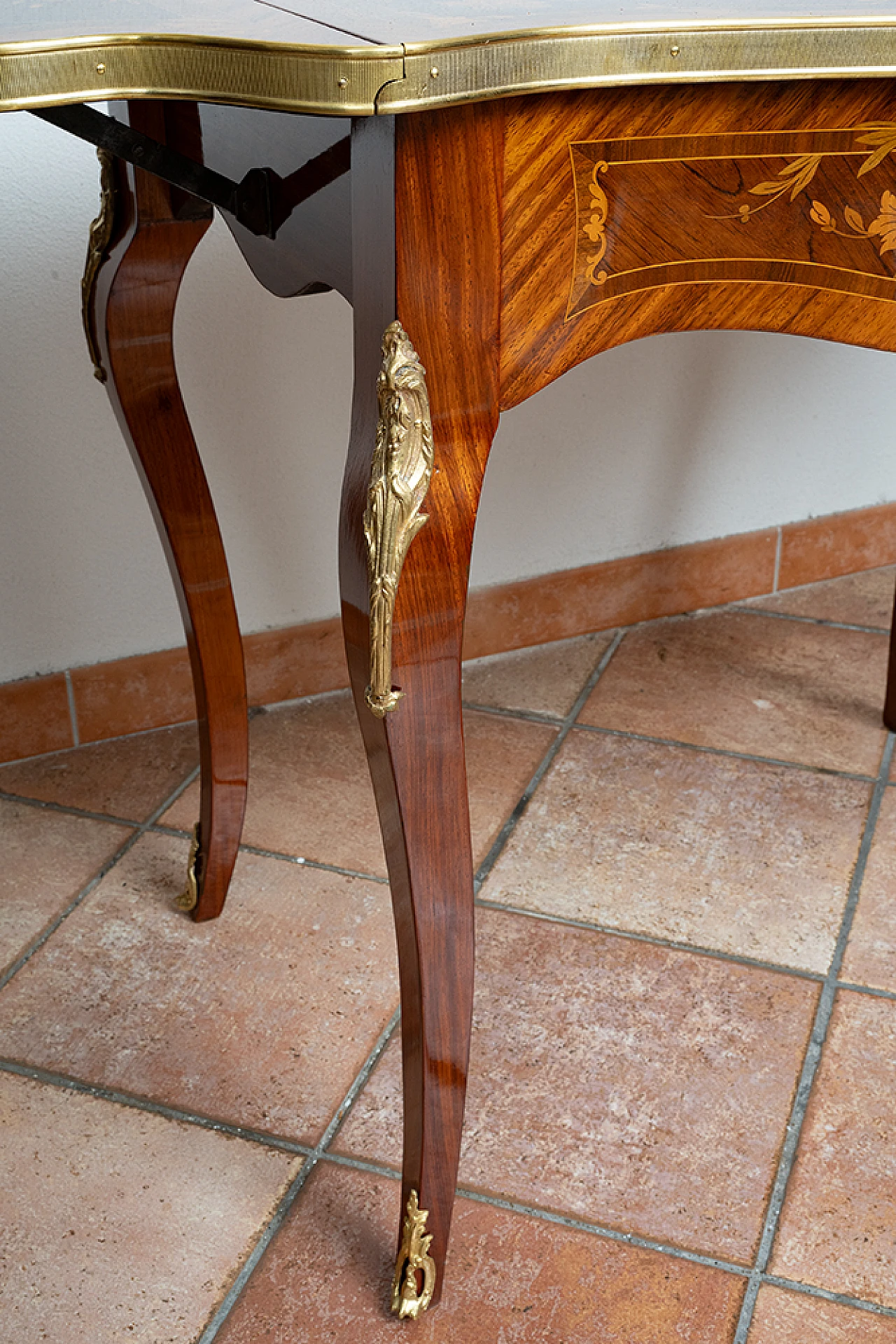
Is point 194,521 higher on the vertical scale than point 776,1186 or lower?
higher

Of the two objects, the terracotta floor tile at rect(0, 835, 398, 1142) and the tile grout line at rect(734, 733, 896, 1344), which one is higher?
the terracotta floor tile at rect(0, 835, 398, 1142)

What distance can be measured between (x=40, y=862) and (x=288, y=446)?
1.99 ft

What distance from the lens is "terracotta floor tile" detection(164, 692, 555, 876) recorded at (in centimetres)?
151

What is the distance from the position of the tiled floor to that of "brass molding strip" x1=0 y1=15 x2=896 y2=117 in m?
0.84

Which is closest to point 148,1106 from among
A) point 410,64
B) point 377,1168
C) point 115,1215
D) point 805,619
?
point 115,1215

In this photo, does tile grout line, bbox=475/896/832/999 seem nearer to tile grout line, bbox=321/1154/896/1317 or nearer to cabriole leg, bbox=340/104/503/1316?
tile grout line, bbox=321/1154/896/1317

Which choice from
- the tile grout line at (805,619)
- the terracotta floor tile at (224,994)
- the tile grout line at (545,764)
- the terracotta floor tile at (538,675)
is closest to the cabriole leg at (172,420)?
the terracotta floor tile at (224,994)

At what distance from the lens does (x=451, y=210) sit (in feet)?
2.24

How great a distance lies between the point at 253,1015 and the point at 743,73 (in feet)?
3.07

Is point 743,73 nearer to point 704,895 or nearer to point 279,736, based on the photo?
point 704,895

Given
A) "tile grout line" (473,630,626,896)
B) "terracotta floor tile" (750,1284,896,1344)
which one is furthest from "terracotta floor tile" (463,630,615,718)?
"terracotta floor tile" (750,1284,896,1344)

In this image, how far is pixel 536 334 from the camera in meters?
0.76

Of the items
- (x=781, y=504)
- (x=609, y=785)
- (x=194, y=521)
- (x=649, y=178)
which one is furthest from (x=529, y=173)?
(x=781, y=504)

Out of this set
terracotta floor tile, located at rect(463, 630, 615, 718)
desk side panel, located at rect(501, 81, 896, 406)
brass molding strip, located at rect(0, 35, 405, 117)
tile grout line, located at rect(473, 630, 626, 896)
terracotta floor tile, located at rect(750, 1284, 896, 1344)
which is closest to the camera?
brass molding strip, located at rect(0, 35, 405, 117)
